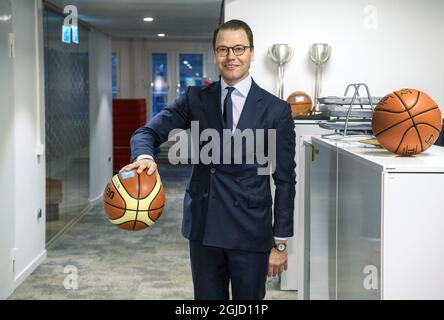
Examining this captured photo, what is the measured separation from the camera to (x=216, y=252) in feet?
7.30

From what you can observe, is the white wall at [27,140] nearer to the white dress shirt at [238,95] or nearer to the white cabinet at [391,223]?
the white dress shirt at [238,95]

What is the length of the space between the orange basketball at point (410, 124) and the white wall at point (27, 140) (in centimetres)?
314

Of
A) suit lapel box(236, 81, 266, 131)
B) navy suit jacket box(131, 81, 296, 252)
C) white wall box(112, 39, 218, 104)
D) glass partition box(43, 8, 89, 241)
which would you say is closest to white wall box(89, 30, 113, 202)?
glass partition box(43, 8, 89, 241)

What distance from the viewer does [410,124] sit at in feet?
6.14

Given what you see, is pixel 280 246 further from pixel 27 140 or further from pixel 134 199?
pixel 27 140

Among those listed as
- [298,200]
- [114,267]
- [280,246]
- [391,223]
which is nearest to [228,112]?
[280,246]

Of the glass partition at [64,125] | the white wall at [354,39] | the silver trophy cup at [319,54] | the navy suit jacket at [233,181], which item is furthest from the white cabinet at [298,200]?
the glass partition at [64,125]

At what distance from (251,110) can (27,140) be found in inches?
123

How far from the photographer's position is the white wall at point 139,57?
42.6 ft

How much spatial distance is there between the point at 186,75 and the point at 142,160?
38.3 ft

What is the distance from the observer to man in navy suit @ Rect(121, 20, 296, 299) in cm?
216

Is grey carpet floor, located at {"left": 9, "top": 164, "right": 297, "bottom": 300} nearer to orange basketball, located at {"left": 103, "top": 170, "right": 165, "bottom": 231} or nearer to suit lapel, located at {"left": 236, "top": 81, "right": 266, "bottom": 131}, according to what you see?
orange basketball, located at {"left": 103, "top": 170, "right": 165, "bottom": 231}
